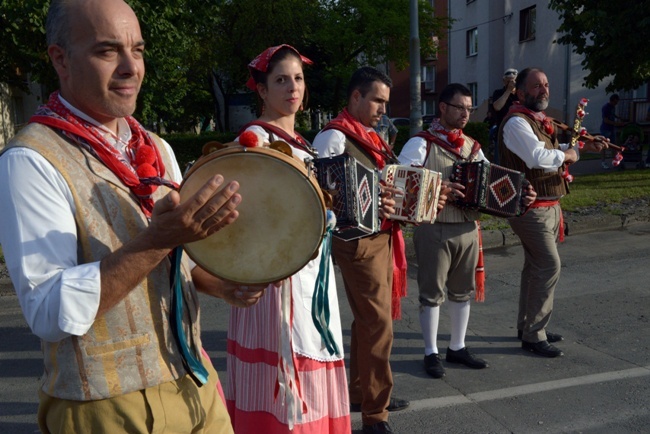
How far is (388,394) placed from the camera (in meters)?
3.64

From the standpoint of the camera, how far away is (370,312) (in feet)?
11.8

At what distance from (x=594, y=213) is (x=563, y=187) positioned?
15.3 ft

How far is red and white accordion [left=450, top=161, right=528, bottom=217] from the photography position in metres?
4.23

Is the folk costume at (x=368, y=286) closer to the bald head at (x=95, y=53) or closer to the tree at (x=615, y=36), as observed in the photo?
the bald head at (x=95, y=53)

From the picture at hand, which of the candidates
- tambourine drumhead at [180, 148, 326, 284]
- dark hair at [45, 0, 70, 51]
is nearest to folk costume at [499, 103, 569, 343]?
tambourine drumhead at [180, 148, 326, 284]

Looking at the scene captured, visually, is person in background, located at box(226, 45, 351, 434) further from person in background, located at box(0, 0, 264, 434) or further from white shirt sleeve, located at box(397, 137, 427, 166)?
white shirt sleeve, located at box(397, 137, 427, 166)

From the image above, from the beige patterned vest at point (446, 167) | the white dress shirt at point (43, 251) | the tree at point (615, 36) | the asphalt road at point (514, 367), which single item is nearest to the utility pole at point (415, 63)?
the tree at point (615, 36)

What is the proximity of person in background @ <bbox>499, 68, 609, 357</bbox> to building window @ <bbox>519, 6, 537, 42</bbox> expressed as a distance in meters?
23.5

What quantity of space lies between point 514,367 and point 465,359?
1.16ft

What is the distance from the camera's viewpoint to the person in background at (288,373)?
281 cm

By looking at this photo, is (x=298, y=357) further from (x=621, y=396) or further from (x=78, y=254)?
(x=621, y=396)

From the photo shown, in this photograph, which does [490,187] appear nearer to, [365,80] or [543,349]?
[365,80]

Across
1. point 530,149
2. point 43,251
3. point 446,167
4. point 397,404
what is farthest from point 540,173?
point 43,251

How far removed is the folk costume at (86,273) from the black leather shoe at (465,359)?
307cm
